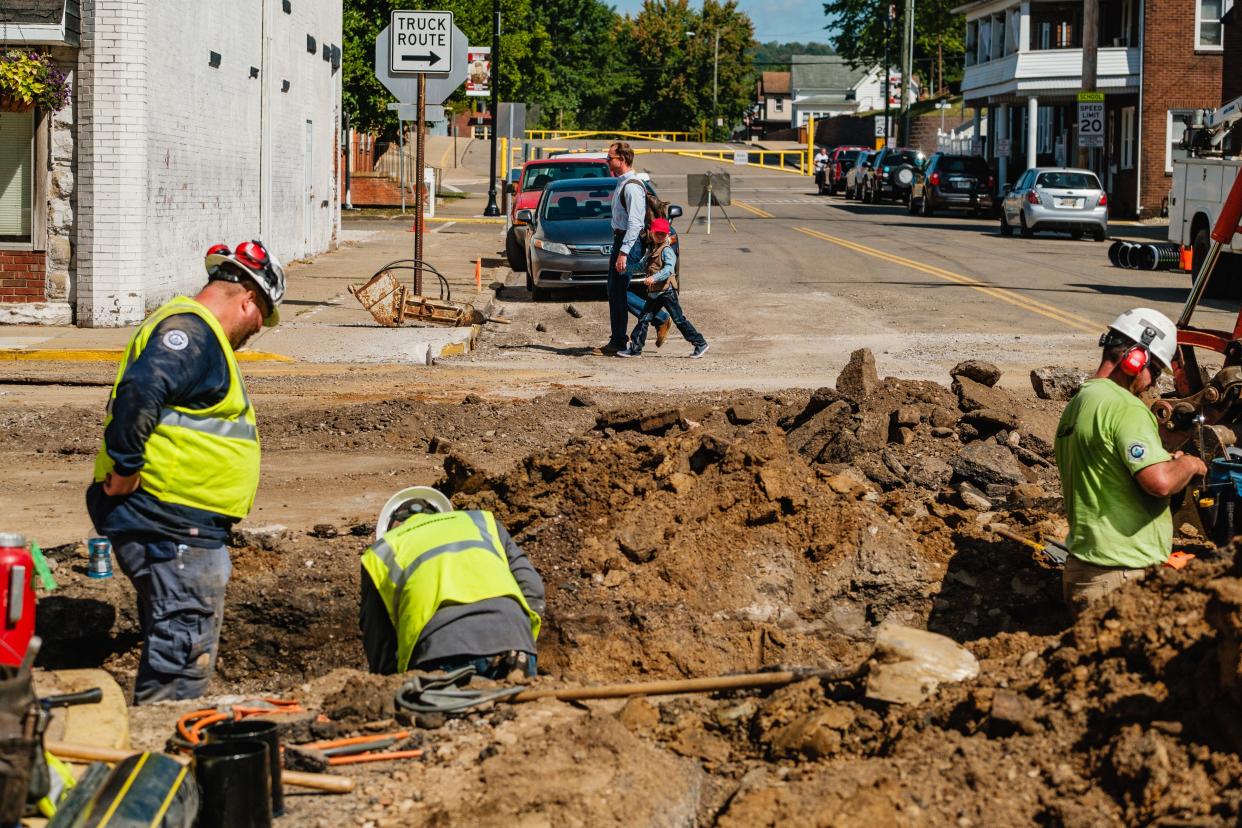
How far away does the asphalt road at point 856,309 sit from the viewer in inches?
613

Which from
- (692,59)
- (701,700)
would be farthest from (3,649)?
(692,59)

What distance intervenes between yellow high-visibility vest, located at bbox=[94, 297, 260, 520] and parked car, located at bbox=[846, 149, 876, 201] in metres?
51.5

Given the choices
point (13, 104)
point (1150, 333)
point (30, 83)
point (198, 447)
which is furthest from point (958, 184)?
point (198, 447)

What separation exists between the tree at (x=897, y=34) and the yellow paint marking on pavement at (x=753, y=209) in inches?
1586

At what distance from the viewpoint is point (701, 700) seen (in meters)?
5.91

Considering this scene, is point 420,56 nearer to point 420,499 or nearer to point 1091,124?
point 420,499

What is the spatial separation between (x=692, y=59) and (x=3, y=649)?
114 metres

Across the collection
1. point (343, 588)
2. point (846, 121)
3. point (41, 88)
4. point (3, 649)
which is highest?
point (846, 121)

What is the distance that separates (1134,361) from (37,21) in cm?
1319

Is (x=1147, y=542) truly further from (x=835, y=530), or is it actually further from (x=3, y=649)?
(x=3, y=649)

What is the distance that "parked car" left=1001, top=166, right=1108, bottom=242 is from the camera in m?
35.1

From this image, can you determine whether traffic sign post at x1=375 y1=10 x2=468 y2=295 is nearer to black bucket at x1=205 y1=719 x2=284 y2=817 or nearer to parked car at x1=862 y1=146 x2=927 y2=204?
black bucket at x1=205 y1=719 x2=284 y2=817

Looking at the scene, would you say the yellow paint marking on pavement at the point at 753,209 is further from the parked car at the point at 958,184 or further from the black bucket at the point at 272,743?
the black bucket at the point at 272,743

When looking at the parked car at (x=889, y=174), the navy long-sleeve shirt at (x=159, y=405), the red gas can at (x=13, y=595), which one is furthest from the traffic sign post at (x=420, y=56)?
the parked car at (x=889, y=174)
